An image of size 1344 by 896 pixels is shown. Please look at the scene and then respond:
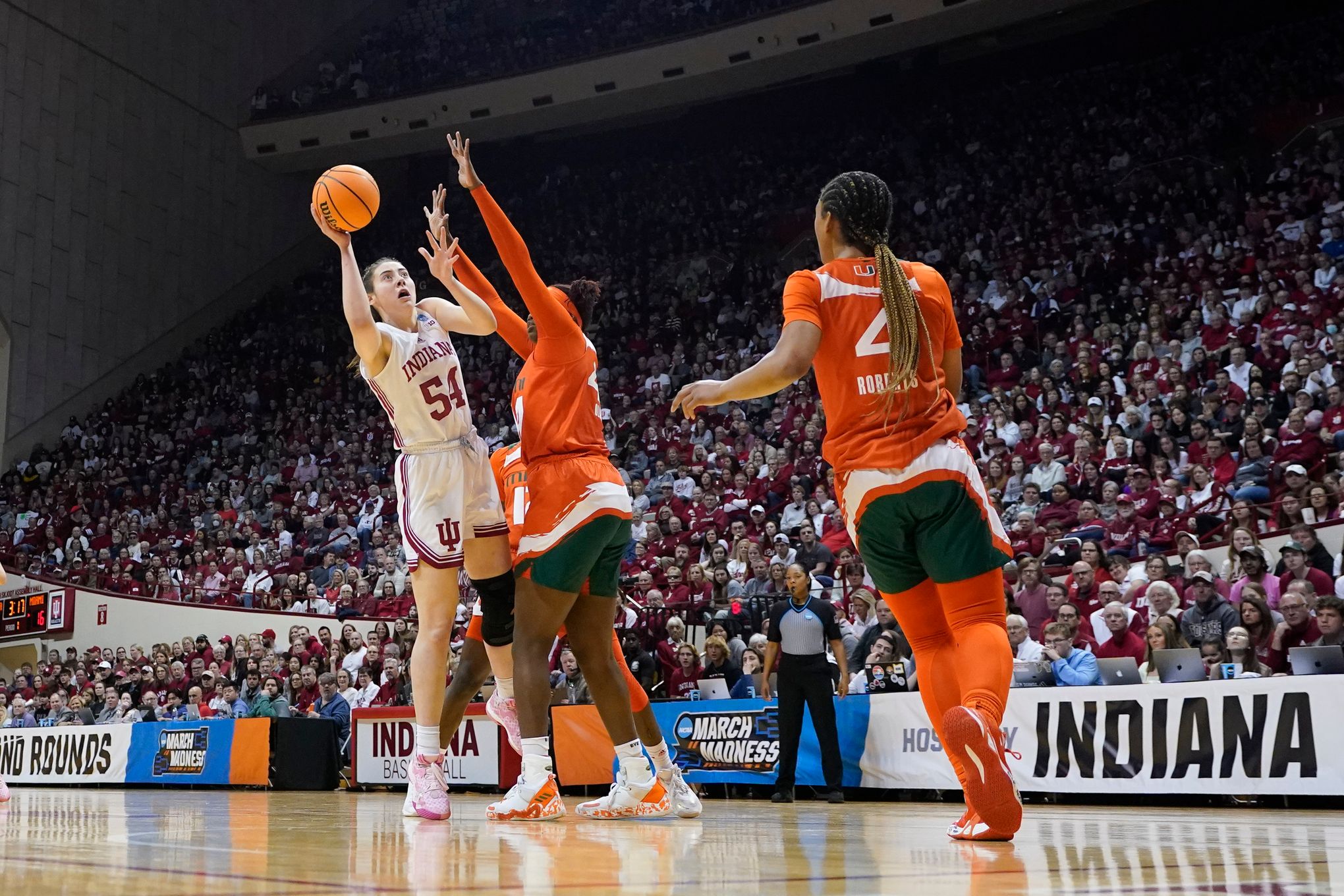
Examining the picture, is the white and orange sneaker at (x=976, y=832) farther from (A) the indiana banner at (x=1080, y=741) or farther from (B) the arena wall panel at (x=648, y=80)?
(B) the arena wall panel at (x=648, y=80)

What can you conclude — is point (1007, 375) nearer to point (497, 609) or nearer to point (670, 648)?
point (670, 648)

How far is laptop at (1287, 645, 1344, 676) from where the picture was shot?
6.70 meters

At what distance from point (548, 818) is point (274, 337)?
24.8 metres

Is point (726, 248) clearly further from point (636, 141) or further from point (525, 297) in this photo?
point (525, 297)

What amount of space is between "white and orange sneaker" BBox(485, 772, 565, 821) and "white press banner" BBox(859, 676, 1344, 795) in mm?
3904

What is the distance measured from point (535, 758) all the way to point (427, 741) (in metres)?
0.67

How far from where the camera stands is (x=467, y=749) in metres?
10.7

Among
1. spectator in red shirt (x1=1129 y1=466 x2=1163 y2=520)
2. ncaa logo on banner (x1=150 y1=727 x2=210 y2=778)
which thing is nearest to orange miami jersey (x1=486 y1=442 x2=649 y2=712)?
spectator in red shirt (x1=1129 y1=466 x2=1163 y2=520)

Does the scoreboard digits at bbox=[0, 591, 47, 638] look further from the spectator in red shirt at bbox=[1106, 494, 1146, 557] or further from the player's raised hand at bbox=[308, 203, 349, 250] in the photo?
the player's raised hand at bbox=[308, 203, 349, 250]

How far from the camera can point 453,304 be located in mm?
5277

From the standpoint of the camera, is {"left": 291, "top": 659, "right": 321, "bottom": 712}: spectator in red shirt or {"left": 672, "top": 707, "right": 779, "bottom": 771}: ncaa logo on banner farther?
{"left": 291, "top": 659, "right": 321, "bottom": 712}: spectator in red shirt

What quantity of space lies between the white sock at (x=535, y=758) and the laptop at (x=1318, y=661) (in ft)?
13.9

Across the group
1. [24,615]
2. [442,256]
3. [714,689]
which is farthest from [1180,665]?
[24,615]

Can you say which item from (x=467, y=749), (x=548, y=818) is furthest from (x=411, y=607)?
(x=548, y=818)
